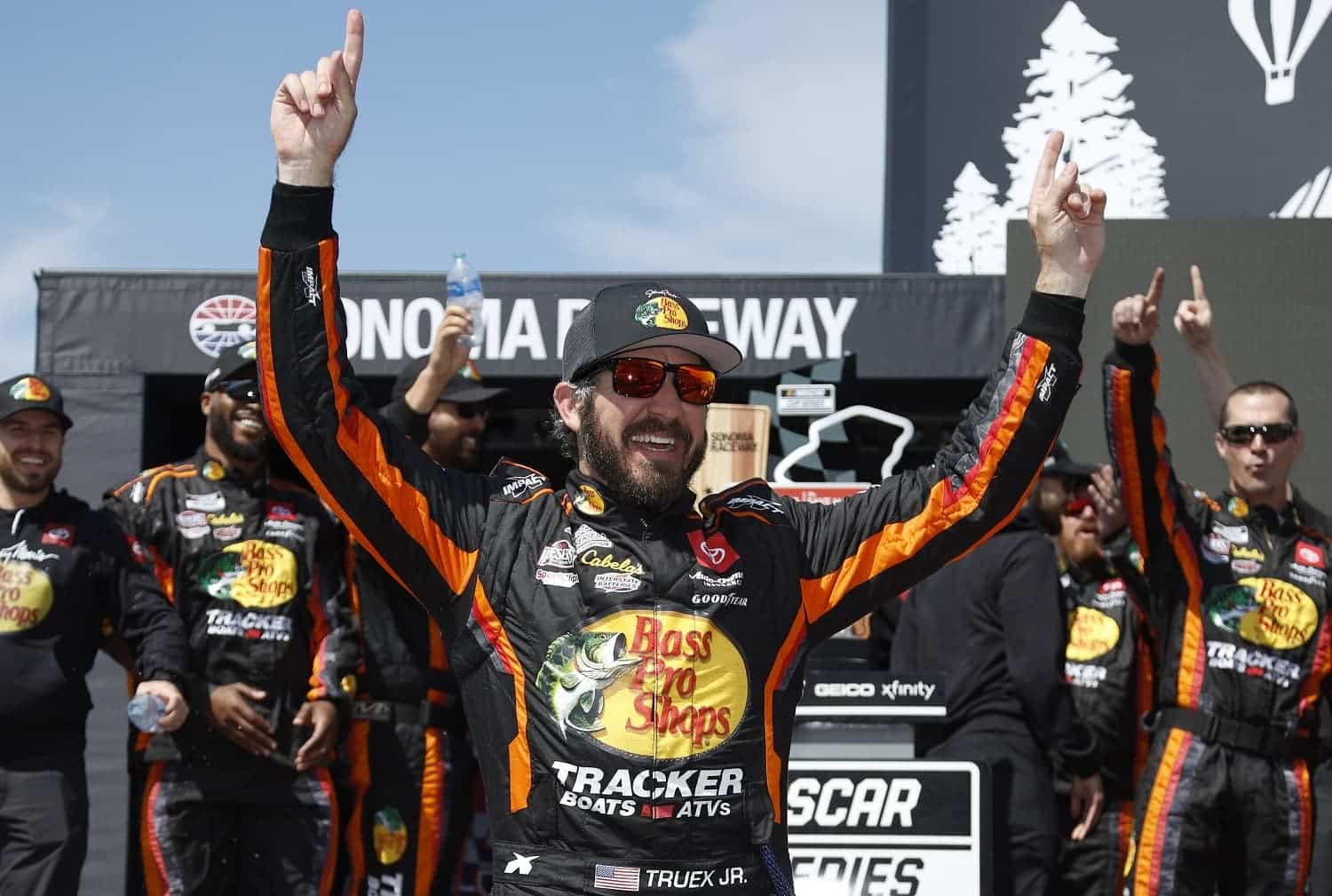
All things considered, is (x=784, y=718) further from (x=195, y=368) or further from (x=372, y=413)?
(x=195, y=368)

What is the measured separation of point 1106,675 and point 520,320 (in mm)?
3200

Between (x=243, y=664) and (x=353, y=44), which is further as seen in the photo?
(x=243, y=664)

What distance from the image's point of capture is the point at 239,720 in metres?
4.76

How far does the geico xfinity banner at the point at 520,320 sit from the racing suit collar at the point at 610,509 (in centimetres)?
456

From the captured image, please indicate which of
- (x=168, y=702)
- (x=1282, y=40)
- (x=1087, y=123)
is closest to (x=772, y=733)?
(x=168, y=702)

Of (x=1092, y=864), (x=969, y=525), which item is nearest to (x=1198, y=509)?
(x=1092, y=864)

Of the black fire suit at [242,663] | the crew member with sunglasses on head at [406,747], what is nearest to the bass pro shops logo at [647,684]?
the crew member with sunglasses on head at [406,747]

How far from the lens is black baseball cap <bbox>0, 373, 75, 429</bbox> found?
190 inches

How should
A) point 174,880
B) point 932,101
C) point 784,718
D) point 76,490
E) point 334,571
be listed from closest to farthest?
point 784,718, point 174,880, point 334,571, point 76,490, point 932,101

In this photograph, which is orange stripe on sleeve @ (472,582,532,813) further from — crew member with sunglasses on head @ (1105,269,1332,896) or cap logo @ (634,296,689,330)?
crew member with sunglasses on head @ (1105,269,1332,896)

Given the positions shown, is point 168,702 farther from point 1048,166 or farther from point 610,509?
point 1048,166

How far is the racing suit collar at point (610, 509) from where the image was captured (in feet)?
8.13

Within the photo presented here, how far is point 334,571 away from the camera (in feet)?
16.7

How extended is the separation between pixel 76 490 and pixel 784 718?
5406 mm
